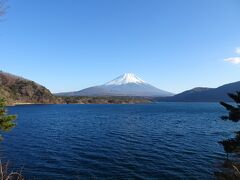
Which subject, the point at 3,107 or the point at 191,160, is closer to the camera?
the point at 3,107

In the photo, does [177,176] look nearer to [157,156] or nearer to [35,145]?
[157,156]

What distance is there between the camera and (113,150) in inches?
1795

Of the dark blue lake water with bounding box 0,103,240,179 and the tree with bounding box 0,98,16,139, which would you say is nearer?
the tree with bounding box 0,98,16,139

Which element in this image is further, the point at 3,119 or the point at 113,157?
the point at 113,157

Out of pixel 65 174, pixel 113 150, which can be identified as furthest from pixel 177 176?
pixel 113 150

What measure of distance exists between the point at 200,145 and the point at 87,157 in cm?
2051

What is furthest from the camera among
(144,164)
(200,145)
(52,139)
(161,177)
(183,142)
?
(52,139)

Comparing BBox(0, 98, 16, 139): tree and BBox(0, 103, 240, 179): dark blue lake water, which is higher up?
BBox(0, 98, 16, 139): tree

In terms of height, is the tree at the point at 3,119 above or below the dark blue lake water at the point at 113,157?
above

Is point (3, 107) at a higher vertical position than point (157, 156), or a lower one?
higher

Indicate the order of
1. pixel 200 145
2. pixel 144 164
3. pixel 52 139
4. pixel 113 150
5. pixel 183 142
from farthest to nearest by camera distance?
pixel 52 139, pixel 183 142, pixel 200 145, pixel 113 150, pixel 144 164

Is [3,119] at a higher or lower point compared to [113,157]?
higher

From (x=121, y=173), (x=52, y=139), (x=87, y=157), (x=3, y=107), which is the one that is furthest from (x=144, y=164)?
(x=52, y=139)

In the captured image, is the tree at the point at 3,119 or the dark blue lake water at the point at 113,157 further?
the dark blue lake water at the point at 113,157
